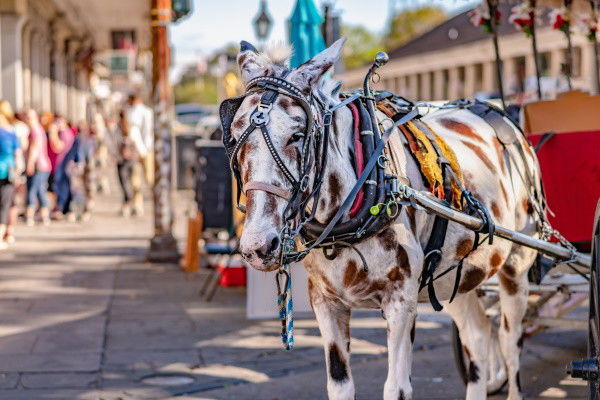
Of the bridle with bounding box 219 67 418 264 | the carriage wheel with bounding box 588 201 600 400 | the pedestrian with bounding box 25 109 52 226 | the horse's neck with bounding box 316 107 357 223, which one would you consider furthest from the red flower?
the pedestrian with bounding box 25 109 52 226

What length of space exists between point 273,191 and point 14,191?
10573 mm

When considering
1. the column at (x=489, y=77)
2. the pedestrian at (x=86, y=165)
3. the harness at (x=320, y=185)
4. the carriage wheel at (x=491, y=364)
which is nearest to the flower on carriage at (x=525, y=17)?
the carriage wheel at (x=491, y=364)

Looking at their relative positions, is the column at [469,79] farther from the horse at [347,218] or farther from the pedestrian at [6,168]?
the horse at [347,218]

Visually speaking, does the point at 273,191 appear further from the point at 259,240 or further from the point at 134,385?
the point at 134,385

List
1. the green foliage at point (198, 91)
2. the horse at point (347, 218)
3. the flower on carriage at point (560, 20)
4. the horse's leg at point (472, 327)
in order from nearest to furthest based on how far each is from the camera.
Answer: the horse at point (347, 218) → the horse's leg at point (472, 327) → the flower on carriage at point (560, 20) → the green foliage at point (198, 91)

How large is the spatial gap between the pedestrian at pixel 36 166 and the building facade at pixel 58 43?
11.5 ft

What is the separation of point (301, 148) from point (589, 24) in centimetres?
422

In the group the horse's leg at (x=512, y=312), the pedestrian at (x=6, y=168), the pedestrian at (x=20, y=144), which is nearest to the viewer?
the horse's leg at (x=512, y=312)

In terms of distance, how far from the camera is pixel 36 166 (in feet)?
51.7

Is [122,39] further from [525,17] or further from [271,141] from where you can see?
[271,141]

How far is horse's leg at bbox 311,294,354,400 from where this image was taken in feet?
15.0

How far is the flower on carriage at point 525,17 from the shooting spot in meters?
7.78

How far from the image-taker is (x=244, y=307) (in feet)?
32.1

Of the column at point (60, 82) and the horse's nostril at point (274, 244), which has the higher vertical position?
the column at point (60, 82)
